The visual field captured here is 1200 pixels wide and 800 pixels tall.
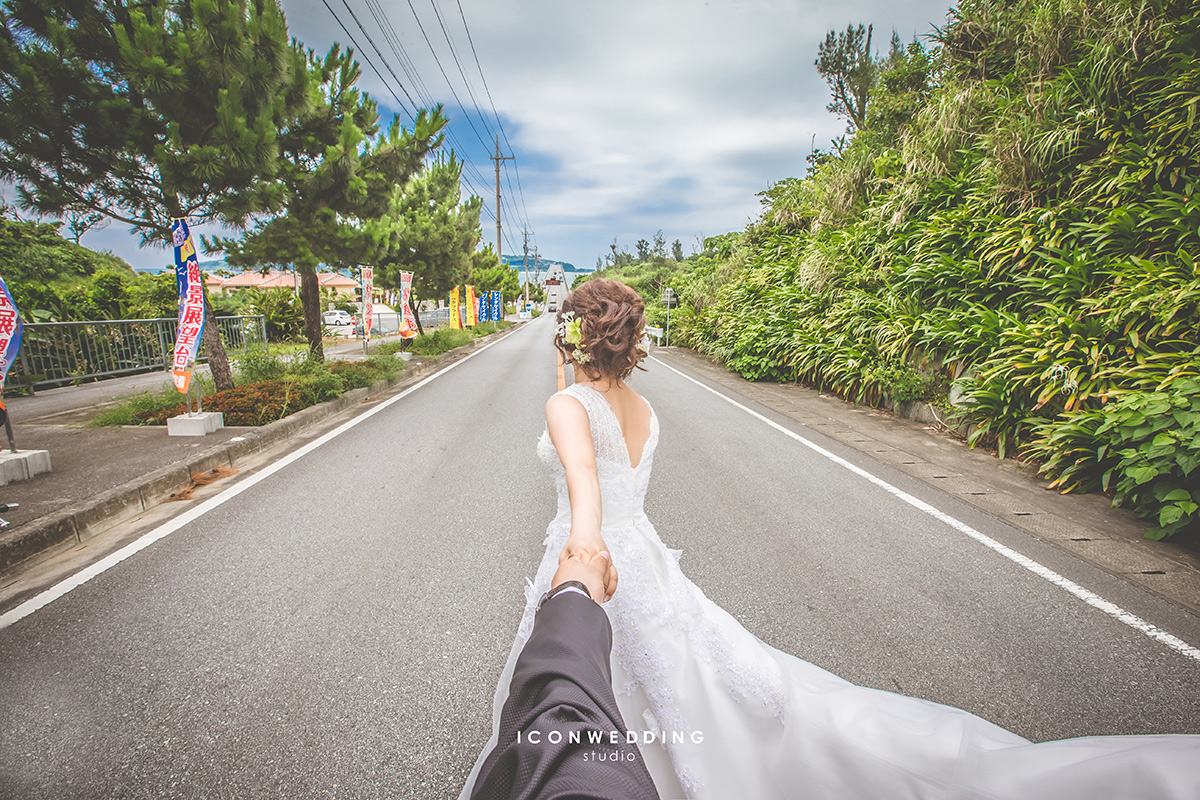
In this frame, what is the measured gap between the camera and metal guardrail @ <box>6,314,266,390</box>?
8.84m

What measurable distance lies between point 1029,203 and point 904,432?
3.24 m

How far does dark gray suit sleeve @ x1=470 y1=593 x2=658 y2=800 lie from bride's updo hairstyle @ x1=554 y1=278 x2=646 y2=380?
904 millimetres

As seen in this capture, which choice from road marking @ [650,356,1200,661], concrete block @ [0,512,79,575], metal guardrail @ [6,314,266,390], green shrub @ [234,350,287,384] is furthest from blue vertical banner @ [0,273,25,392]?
road marking @ [650,356,1200,661]

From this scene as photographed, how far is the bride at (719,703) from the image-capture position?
0.80 meters

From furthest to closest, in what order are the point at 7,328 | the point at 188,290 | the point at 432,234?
1. the point at 432,234
2. the point at 188,290
3. the point at 7,328

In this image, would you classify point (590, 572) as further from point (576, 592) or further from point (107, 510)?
point (107, 510)

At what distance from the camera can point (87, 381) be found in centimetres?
981

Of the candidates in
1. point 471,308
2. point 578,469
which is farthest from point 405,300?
point 578,469

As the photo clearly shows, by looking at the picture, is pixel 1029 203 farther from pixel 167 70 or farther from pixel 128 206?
pixel 128 206

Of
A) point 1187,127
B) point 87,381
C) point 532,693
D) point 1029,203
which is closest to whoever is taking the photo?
point 532,693

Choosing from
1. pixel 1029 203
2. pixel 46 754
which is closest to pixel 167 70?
pixel 46 754

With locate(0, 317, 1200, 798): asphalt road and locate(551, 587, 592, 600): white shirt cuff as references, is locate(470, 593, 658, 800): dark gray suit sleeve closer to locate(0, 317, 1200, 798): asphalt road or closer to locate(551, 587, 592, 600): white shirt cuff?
locate(551, 587, 592, 600): white shirt cuff

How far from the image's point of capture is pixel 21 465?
391cm

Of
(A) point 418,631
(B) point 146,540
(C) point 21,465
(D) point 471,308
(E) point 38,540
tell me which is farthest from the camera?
(D) point 471,308
